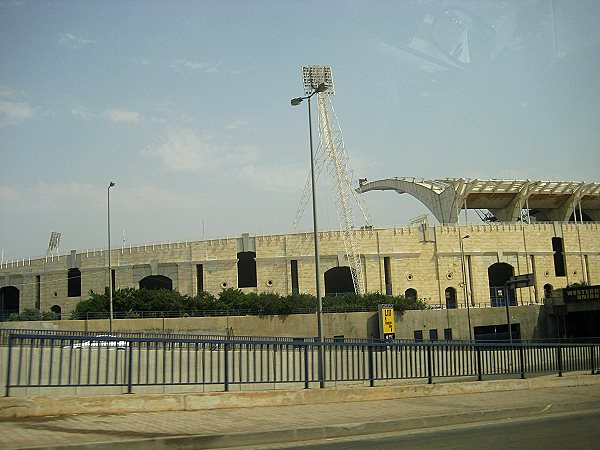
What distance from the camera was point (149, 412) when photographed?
1126 cm

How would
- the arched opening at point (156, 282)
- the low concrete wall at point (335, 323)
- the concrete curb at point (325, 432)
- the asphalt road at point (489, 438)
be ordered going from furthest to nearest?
the arched opening at point (156, 282)
the low concrete wall at point (335, 323)
the asphalt road at point (489, 438)
the concrete curb at point (325, 432)

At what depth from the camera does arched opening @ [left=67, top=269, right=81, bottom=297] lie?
2751 inches

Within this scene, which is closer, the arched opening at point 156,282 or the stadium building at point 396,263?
the stadium building at point 396,263

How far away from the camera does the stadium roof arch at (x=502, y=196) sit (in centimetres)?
7594

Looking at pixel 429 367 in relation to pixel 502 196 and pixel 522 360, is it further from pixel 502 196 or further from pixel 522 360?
pixel 502 196

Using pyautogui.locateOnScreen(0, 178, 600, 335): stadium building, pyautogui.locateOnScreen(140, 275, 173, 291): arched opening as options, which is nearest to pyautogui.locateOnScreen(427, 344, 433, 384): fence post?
pyautogui.locateOnScreen(0, 178, 600, 335): stadium building

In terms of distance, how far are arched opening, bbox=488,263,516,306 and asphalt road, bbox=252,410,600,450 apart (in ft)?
201

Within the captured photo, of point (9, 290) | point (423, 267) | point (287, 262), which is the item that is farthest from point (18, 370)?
point (9, 290)

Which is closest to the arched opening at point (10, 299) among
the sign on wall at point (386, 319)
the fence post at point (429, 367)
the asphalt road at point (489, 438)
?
the sign on wall at point (386, 319)

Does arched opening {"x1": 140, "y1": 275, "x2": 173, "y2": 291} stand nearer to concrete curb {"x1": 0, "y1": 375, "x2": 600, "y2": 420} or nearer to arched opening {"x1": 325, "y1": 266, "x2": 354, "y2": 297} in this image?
arched opening {"x1": 325, "y1": 266, "x2": 354, "y2": 297}

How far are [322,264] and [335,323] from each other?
13.0m

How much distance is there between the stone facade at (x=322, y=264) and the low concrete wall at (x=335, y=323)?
372 inches

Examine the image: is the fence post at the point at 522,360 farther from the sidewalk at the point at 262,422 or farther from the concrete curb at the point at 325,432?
the concrete curb at the point at 325,432

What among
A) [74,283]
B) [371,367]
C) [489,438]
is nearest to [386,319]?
[371,367]
